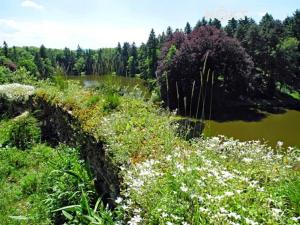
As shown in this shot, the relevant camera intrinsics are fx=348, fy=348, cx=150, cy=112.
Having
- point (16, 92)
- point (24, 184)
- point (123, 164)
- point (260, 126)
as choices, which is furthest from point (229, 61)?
point (123, 164)

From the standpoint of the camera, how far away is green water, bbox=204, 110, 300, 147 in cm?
2280

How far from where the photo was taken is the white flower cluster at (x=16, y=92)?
1076 centimetres

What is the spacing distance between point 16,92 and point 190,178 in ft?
30.4

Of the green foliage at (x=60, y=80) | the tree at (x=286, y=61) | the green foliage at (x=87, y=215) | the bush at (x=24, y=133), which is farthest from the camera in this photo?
the tree at (x=286, y=61)

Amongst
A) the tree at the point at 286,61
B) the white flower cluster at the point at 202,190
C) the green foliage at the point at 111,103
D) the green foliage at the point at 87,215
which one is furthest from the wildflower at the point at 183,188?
the tree at the point at 286,61

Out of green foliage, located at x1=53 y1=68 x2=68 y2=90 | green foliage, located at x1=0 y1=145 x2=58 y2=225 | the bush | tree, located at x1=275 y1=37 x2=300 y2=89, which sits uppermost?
tree, located at x1=275 y1=37 x2=300 y2=89

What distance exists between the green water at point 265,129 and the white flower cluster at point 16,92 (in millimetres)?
12364

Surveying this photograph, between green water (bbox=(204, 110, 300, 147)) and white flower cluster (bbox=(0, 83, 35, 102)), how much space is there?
40.6 ft

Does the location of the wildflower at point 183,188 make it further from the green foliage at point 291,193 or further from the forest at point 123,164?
the green foliage at point 291,193

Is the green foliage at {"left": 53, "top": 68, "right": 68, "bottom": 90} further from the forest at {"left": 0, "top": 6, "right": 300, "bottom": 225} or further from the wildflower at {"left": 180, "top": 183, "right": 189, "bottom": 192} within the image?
the wildflower at {"left": 180, "top": 183, "right": 189, "bottom": 192}

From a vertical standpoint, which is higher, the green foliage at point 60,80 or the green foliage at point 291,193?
the green foliage at point 60,80

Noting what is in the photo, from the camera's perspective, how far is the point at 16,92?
11125mm

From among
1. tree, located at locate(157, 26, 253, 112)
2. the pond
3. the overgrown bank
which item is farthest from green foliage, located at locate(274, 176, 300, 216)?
tree, located at locate(157, 26, 253, 112)

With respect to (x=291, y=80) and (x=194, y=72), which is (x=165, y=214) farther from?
(x=291, y=80)
